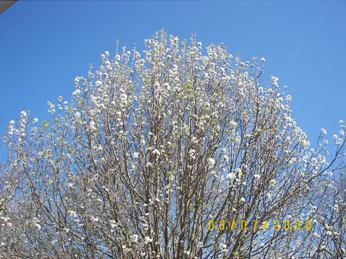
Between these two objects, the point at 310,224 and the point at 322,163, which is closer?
the point at 310,224

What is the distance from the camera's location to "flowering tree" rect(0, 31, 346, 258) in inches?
204

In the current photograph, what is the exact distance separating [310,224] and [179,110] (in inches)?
98.6

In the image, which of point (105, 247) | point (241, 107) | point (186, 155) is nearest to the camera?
point (186, 155)

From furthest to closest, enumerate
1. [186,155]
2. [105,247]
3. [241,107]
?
[241,107] → [105,247] → [186,155]

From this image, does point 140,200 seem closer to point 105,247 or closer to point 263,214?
point 105,247

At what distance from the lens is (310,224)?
5.60 metres

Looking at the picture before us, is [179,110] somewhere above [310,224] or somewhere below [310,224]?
above

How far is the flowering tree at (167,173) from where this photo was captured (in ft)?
17.0

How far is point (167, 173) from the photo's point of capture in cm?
500

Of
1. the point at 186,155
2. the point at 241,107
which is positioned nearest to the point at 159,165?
the point at 186,155

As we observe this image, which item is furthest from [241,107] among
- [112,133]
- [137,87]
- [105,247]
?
[105,247]

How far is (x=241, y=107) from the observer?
6285mm

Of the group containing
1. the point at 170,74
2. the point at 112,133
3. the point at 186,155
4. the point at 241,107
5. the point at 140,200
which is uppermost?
the point at 170,74

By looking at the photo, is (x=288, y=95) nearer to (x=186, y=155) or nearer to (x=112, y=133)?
(x=186, y=155)
